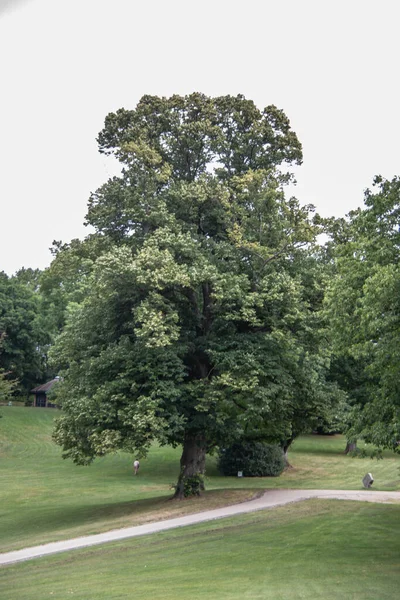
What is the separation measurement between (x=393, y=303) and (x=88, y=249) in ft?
52.1

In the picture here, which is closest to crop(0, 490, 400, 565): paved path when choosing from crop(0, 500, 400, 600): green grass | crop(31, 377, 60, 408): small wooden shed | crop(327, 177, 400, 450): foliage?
crop(0, 500, 400, 600): green grass

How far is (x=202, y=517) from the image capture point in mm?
22812

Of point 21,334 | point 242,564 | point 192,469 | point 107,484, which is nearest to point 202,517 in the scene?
point 192,469

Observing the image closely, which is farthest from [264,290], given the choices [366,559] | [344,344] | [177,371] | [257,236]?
[366,559]

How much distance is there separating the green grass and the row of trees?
430 cm

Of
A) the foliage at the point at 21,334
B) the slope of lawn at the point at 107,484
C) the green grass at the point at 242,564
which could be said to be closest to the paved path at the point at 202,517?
the green grass at the point at 242,564

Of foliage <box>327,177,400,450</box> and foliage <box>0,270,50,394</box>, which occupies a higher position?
foliage <box>0,270,50,394</box>

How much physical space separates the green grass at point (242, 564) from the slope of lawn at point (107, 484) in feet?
12.6

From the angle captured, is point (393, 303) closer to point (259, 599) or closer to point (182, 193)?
point (259, 599)

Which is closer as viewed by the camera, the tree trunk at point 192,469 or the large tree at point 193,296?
the large tree at point 193,296

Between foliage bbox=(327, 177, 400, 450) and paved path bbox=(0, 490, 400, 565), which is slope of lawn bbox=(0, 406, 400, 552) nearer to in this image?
paved path bbox=(0, 490, 400, 565)

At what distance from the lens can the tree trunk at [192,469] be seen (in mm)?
27016

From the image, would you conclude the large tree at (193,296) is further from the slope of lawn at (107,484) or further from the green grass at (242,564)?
the green grass at (242,564)

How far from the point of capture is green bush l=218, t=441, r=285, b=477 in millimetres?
38500
